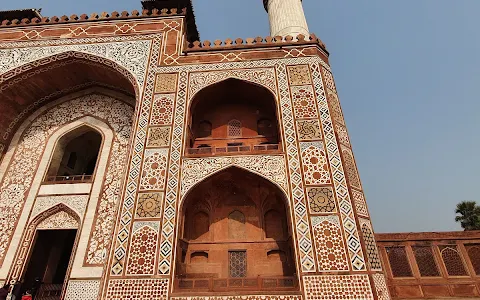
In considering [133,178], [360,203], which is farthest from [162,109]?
[360,203]

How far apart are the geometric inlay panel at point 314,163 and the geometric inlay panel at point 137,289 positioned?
11.1 ft

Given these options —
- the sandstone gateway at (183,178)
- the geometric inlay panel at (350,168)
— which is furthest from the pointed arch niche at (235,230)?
the geometric inlay panel at (350,168)

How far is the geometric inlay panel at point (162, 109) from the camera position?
24.2 ft

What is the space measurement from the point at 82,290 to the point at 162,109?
173 inches

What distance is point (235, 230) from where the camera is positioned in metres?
7.12

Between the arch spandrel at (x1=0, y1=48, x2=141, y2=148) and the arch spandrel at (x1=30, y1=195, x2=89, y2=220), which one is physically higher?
the arch spandrel at (x1=0, y1=48, x2=141, y2=148)

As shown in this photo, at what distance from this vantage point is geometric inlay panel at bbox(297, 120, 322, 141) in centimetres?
679

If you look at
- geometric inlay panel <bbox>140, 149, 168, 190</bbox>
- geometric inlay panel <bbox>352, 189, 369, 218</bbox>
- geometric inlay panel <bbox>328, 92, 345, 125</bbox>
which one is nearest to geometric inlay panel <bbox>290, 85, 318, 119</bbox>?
geometric inlay panel <bbox>328, 92, 345, 125</bbox>

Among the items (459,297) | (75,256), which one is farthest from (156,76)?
(459,297)

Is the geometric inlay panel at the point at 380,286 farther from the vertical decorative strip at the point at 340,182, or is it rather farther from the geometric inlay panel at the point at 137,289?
the geometric inlay panel at the point at 137,289

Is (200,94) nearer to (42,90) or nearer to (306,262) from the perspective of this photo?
(306,262)

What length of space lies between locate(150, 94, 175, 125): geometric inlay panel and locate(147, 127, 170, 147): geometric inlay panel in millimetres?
182

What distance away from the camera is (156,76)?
8.17 m

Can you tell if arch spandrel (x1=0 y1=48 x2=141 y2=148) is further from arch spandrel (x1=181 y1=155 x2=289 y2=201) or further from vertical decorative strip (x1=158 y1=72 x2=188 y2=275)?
arch spandrel (x1=181 y1=155 x2=289 y2=201)
